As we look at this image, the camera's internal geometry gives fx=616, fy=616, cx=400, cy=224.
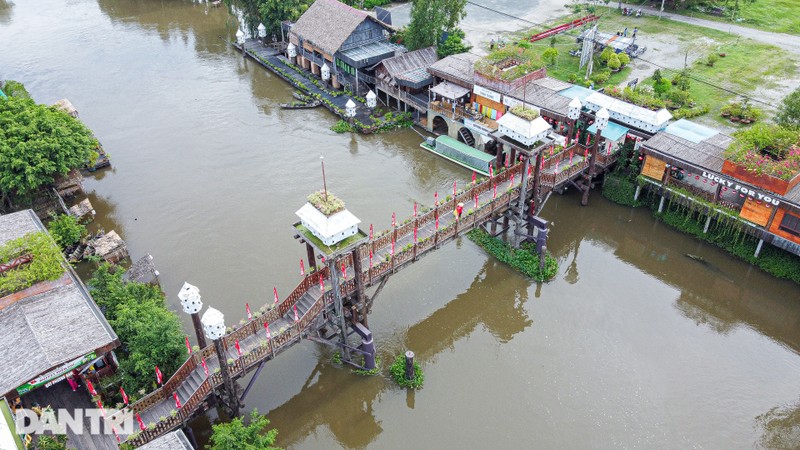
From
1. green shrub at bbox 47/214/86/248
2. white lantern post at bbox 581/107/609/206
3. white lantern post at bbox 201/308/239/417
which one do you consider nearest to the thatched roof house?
white lantern post at bbox 201/308/239/417

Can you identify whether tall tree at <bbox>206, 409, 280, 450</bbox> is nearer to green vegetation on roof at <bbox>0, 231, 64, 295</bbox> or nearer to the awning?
green vegetation on roof at <bbox>0, 231, 64, 295</bbox>

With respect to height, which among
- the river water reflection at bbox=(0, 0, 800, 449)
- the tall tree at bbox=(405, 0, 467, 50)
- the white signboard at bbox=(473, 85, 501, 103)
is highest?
the tall tree at bbox=(405, 0, 467, 50)

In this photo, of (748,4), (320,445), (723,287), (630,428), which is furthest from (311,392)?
(748,4)

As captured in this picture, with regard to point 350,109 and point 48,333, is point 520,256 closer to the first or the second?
point 350,109

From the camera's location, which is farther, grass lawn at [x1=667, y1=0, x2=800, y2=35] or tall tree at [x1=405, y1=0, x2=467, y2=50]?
grass lawn at [x1=667, y1=0, x2=800, y2=35]

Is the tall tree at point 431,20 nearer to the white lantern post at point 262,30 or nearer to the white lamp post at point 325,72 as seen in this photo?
the white lamp post at point 325,72

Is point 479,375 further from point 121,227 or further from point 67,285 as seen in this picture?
point 121,227
